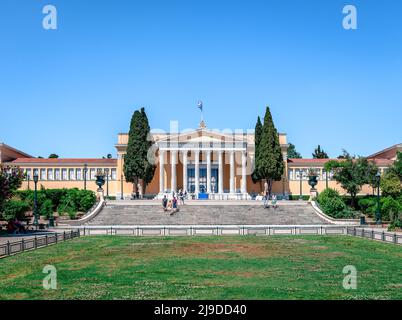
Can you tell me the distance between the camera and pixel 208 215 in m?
48.2

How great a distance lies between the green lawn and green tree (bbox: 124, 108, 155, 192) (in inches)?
1466

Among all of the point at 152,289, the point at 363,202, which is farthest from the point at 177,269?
the point at 363,202

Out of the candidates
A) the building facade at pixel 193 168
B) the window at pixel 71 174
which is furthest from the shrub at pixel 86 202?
the window at pixel 71 174

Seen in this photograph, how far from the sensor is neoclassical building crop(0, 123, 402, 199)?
235 feet

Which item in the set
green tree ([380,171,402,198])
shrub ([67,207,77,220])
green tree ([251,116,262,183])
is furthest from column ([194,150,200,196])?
shrub ([67,207,77,220])

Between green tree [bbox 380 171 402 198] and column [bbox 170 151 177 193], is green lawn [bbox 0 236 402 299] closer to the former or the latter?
green tree [bbox 380 171 402 198]

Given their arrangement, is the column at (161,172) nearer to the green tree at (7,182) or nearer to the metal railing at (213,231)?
the metal railing at (213,231)

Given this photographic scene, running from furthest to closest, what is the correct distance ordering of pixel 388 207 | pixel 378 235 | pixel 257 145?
1. pixel 257 145
2. pixel 388 207
3. pixel 378 235

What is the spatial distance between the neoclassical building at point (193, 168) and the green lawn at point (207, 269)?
41.7 m

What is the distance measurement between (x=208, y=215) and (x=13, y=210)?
53.7 ft

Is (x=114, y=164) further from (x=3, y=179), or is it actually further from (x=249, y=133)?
(x=3, y=179)

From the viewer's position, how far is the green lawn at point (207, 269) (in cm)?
1501

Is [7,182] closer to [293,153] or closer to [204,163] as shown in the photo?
[204,163]

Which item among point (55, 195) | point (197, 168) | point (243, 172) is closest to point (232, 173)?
point (243, 172)
